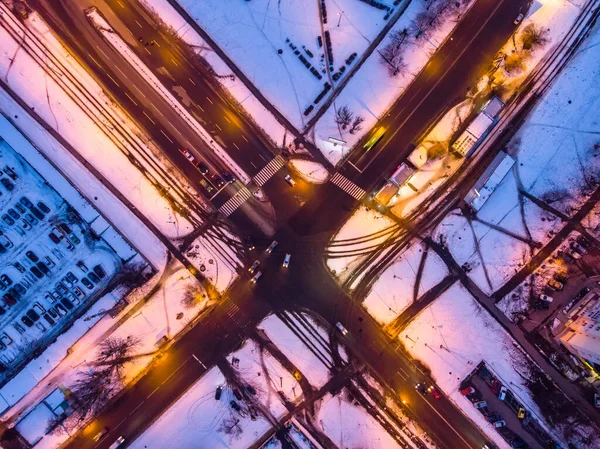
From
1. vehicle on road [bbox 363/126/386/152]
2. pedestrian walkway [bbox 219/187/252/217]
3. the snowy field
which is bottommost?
the snowy field

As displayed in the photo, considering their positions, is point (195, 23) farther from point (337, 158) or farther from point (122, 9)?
point (337, 158)

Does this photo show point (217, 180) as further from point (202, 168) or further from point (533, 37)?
point (533, 37)

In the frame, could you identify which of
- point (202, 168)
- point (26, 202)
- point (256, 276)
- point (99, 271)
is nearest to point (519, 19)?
point (202, 168)

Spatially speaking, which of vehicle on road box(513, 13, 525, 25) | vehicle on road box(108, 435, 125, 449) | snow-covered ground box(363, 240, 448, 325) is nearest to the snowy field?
snow-covered ground box(363, 240, 448, 325)

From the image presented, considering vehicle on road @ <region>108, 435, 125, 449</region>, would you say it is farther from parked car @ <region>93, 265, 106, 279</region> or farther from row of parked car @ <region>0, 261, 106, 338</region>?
parked car @ <region>93, 265, 106, 279</region>

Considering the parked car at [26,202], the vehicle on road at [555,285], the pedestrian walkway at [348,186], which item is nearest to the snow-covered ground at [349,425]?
the pedestrian walkway at [348,186]

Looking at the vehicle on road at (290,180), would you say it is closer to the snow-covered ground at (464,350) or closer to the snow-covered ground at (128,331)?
the snow-covered ground at (128,331)
